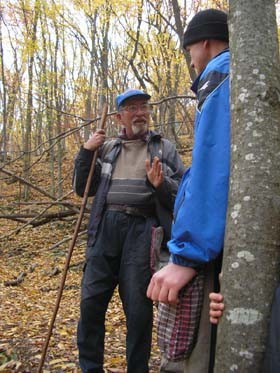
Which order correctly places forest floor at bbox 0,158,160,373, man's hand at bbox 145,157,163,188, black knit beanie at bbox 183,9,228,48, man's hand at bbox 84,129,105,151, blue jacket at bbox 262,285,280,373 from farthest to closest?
1. forest floor at bbox 0,158,160,373
2. man's hand at bbox 84,129,105,151
3. man's hand at bbox 145,157,163,188
4. black knit beanie at bbox 183,9,228,48
5. blue jacket at bbox 262,285,280,373

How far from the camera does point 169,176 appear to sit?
3266mm

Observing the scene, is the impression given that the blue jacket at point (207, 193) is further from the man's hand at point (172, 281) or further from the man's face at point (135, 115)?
the man's face at point (135, 115)

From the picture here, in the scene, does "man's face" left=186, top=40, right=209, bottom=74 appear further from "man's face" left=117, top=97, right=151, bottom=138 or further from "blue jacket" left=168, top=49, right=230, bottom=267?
"man's face" left=117, top=97, right=151, bottom=138

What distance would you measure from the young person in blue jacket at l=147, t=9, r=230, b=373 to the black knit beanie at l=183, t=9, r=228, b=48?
18cm

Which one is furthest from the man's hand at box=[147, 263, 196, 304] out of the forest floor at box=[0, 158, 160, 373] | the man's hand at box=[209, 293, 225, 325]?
the forest floor at box=[0, 158, 160, 373]

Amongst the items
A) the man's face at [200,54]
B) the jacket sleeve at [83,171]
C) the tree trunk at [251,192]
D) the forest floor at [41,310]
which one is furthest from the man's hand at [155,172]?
the forest floor at [41,310]

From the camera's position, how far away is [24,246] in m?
10.1

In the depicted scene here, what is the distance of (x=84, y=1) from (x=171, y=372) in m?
13.5

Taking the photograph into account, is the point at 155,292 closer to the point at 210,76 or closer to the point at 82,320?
the point at 210,76

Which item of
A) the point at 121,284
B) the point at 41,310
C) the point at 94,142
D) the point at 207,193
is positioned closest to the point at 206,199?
the point at 207,193

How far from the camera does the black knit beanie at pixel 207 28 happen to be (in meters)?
1.77

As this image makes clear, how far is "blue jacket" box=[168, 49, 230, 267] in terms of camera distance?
1.42 m

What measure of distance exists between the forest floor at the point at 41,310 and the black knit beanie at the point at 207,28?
9.79ft

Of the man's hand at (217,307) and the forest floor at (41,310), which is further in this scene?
the forest floor at (41,310)
